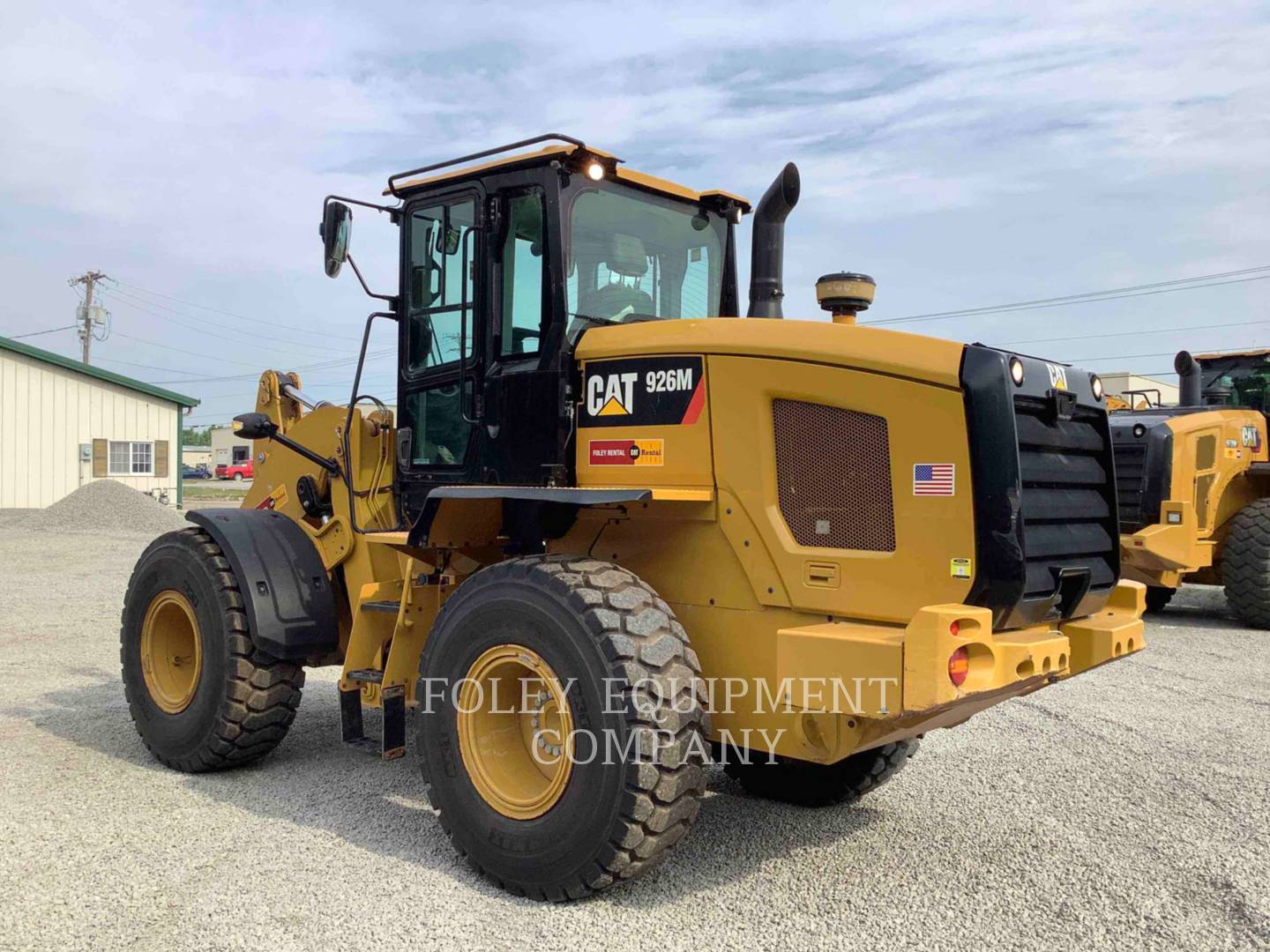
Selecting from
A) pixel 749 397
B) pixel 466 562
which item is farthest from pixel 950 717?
pixel 466 562

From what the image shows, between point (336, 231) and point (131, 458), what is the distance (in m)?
26.4

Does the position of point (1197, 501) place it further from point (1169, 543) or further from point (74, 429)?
point (74, 429)

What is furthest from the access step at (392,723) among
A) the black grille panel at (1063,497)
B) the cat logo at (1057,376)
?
the cat logo at (1057,376)

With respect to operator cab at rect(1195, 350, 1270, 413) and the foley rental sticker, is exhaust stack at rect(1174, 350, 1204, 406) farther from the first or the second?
the foley rental sticker

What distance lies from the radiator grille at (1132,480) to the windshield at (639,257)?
6941 millimetres

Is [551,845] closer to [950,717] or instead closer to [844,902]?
[844,902]

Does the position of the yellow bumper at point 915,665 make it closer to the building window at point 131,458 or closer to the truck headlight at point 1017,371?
the truck headlight at point 1017,371

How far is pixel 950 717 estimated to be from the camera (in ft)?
12.8

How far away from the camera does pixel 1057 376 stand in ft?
13.1

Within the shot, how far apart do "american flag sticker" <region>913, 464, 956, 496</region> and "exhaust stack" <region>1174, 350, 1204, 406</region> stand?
1012 cm

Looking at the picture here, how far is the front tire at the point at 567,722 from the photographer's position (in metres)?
3.63

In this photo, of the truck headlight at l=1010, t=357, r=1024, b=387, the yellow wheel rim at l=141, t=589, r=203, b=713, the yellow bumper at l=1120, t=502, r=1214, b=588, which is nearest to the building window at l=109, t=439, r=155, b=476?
the yellow wheel rim at l=141, t=589, r=203, b=713

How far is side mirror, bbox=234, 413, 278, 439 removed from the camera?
19.1 ft

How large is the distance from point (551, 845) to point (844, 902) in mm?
1079
